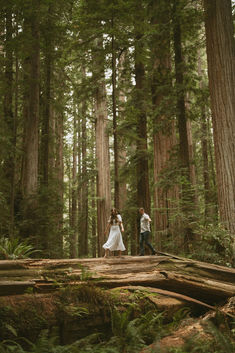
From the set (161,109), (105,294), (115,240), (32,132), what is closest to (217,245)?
(115,240)

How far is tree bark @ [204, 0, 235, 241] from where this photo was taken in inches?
366

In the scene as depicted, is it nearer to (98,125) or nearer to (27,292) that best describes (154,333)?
(27,292)

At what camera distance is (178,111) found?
12.5m

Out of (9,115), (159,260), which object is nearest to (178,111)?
(159,260)

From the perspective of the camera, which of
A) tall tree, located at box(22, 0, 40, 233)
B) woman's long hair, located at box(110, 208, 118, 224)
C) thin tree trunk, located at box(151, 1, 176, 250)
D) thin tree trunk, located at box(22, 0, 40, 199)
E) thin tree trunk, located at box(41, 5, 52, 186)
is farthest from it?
thin tree trunk, located at box(41, 5, 52, 186)

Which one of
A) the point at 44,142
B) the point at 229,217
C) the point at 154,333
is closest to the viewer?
Answer: the point at 154,333

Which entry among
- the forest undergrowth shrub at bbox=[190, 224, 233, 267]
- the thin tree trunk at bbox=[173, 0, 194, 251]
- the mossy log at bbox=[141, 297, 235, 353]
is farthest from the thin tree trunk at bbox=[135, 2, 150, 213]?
the mossy log at bbox=[141, 297, 235, 353]

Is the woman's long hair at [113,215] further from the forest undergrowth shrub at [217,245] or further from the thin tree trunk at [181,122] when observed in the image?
the forest undergrowth shrub at [217,245]

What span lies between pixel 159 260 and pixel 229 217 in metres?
2.78

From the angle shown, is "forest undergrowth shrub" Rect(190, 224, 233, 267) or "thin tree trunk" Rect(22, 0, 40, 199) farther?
"thin tree trunk" Rect(22, 0, 40, 199)

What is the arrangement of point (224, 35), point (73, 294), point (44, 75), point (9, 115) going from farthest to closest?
point (44, 75)
point (9, 115)
point (224, 35)
point (73, 294)

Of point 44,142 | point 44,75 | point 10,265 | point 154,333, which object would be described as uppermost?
point 44,75

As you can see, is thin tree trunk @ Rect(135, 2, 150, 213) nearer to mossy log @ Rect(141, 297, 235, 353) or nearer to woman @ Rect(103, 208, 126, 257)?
woman @ Rect(103, 208, 126, 257)

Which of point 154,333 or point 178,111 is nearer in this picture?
point 154,333
